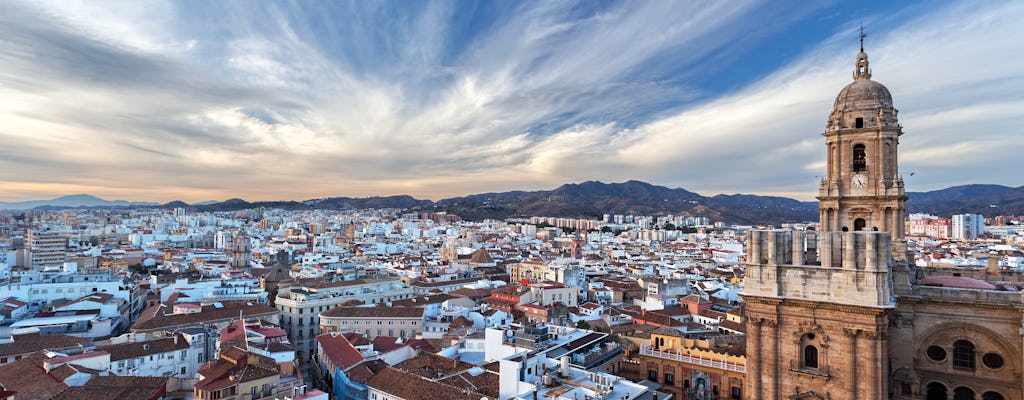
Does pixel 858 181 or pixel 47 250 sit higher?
pixel 858 181

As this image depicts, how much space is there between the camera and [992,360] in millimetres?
14922

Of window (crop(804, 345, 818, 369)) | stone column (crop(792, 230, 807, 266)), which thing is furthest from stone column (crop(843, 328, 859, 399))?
stone column (crop(792, 230, 807, 266))

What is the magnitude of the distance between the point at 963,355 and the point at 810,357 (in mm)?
3926

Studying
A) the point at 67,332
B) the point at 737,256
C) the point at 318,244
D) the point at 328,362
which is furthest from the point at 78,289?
the point at 737,256

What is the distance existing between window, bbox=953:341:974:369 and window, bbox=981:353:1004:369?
0.27 m

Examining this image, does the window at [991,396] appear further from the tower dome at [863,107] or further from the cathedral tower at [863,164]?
the tower dome at [863,107]

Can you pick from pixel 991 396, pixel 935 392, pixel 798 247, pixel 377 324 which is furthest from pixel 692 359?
pixel 377 324

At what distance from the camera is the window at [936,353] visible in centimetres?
1539

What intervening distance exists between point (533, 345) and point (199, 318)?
78.2 feet

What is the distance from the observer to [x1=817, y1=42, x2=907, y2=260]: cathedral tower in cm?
1809

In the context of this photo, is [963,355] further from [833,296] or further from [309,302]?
[309,302]

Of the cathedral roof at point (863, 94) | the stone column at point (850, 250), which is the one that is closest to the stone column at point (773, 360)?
the stone column at point (850, 250)

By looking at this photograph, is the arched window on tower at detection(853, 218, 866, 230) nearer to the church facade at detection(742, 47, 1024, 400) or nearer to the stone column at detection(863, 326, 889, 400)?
the church facade at detection(742, 47, 1024, 400)

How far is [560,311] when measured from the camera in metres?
43.6
